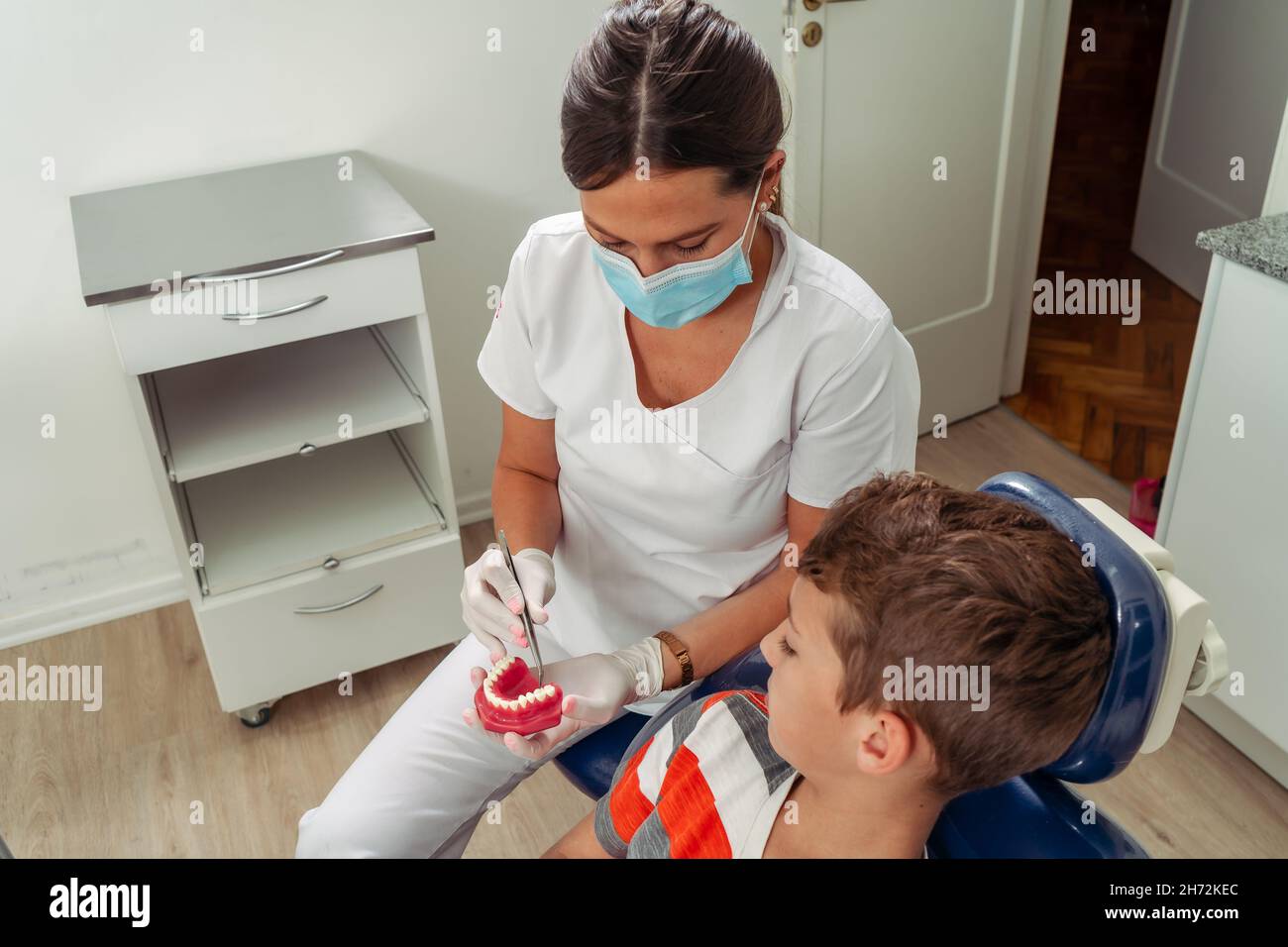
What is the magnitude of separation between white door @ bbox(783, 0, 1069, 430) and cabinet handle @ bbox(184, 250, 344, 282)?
3.44 ft

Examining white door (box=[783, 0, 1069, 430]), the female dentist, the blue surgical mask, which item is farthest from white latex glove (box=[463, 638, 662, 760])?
white door (box=[783, 0, 1069, 430])

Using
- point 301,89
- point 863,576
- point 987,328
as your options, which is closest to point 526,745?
point 863,576

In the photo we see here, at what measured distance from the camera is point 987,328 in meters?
2.78

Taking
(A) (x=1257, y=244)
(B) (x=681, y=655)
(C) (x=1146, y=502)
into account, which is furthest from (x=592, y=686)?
(C) (x=1146, y=502)

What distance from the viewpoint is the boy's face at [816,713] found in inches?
36.8

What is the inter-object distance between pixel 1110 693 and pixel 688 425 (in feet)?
1.83

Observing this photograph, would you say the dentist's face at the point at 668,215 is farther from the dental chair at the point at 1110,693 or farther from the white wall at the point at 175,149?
the white wall at the point at 175,149

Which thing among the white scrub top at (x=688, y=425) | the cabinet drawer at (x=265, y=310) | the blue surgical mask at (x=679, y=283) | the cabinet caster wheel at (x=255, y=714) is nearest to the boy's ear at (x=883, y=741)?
the white scrub top at (x=688, y=425)

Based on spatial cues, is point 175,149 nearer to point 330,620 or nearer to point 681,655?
point 330,620

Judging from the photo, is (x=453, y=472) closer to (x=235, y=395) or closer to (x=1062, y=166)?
(x=235, y=395)

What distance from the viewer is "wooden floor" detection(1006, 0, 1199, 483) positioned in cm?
283

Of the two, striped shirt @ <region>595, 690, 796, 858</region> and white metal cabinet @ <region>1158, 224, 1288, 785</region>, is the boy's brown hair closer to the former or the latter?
striped shirt @ <region>595, 690, 796, 858</region>

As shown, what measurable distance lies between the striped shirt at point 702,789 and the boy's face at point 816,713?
57 mm

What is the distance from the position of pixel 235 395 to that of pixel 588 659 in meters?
1.04
